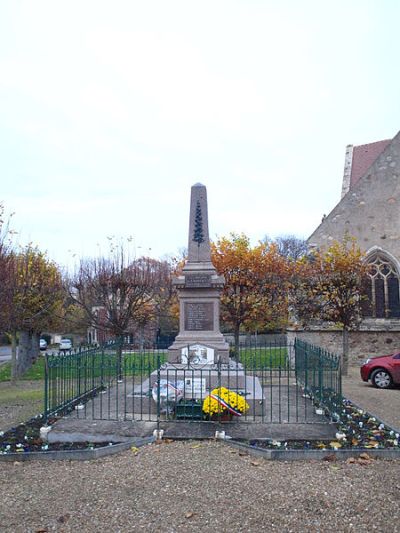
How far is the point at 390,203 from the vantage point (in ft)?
69.1

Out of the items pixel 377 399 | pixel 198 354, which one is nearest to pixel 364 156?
pixel 377 399

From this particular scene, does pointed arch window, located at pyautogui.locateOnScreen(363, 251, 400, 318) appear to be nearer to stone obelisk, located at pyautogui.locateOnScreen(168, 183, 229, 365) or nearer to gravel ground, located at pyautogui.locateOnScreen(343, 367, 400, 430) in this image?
gravel ground, located at pyautogui.locateOnScreen(343, 367, 400, 430)

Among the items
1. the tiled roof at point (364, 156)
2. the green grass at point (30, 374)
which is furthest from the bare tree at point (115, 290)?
the tiled roof at point (364, 156)

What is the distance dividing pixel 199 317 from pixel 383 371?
575 cm

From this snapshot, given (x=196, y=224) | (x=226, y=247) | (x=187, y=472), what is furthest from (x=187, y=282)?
(x=226, y=247)

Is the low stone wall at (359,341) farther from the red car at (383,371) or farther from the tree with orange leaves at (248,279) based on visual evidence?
the red car at (383,371)

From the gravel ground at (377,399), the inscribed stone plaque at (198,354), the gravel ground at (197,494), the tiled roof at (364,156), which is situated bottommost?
the gravel ground at (377,399)

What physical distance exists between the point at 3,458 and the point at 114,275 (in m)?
13.3

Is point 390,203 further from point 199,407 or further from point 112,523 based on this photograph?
point 112,523

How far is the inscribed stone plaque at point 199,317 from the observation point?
1145 centimetres

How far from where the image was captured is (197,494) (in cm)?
491

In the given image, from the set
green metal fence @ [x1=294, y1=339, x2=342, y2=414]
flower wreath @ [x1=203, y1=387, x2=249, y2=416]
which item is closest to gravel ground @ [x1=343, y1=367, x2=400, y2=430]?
green metal fence @ [x1=294, y1=339, x2=342, y2=414]

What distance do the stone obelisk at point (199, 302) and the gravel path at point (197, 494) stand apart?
4683 millimetres

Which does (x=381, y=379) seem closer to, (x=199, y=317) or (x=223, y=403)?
(x=199, y=317)
